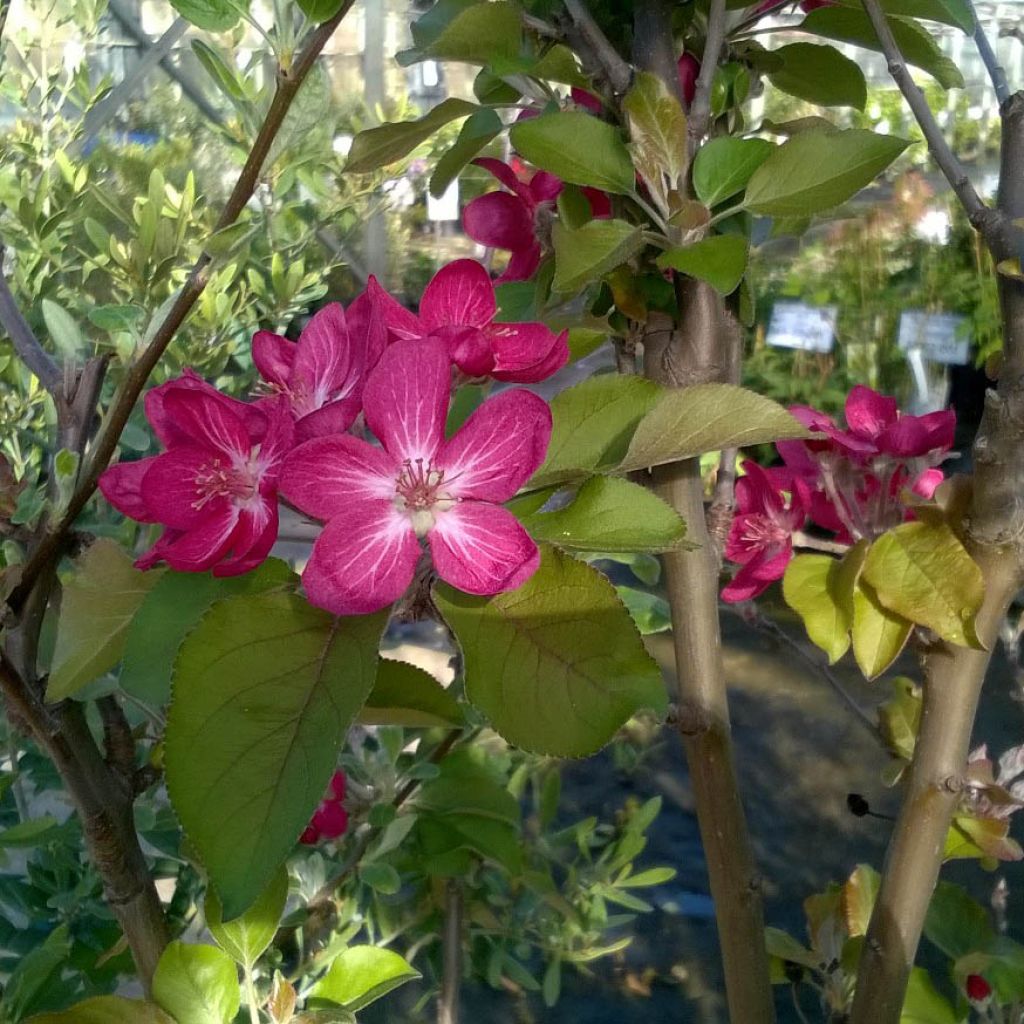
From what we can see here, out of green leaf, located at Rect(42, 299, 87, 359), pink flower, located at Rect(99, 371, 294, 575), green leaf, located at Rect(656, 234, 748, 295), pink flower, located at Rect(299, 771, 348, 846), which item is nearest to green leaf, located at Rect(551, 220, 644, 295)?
green leaf, located at Rect(656, 234, 748, 295)

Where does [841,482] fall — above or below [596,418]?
below

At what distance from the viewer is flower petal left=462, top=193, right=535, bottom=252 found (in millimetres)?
515

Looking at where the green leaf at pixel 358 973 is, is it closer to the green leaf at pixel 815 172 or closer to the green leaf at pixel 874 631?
the green leaf at pixel 874 631

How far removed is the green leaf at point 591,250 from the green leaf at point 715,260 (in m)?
0.02

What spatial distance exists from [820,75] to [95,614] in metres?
0.41

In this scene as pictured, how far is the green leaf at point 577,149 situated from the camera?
0.39 m

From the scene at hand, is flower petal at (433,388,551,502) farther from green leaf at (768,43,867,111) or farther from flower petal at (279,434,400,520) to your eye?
green leaf at (768,43,867,111)

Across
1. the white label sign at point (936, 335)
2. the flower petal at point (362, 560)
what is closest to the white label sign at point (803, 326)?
the white label sign at point (936, 335)

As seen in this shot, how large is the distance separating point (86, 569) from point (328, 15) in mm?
195

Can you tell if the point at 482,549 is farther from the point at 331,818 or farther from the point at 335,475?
the point at 331,818

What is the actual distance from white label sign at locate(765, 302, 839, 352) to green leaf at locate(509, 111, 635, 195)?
2.13 meters

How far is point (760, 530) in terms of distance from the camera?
22.2 inches

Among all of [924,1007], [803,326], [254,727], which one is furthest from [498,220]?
[803,326]

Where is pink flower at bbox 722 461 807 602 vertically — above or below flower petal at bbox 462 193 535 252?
below
